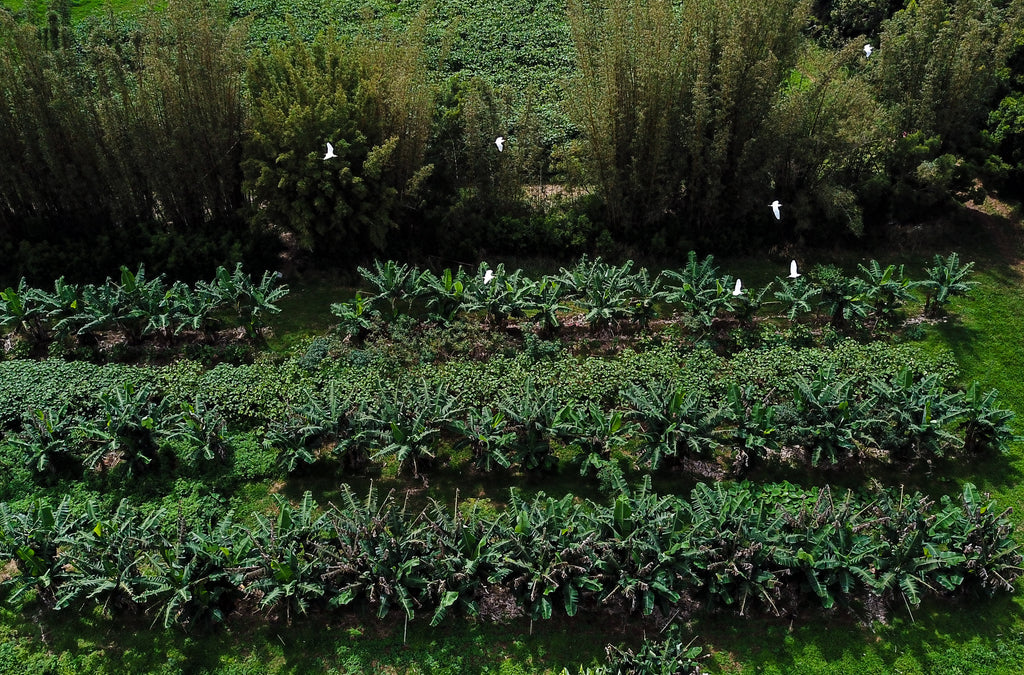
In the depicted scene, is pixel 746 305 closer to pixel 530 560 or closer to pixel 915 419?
pixel 915 419

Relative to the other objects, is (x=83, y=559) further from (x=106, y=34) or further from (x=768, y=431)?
(x=106, y=34)

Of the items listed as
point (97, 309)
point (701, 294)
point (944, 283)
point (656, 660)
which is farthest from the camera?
point (944, 283)

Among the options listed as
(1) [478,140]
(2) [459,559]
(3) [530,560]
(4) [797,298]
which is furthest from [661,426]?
(1) [478,140]

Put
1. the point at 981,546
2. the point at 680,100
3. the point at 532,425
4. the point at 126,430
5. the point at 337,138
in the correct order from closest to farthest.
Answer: the point at 981,546
the point at 532,425
the point at 126,430
the point at 337,138
the point at 680,100

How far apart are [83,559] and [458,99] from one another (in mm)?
8154

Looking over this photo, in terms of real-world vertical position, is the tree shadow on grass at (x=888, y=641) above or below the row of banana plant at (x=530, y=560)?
below

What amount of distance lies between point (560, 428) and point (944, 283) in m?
5.89

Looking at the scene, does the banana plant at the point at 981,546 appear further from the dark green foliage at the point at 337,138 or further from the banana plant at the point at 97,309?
the banana plant at the point at 97,309

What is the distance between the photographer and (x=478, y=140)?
40.0ft

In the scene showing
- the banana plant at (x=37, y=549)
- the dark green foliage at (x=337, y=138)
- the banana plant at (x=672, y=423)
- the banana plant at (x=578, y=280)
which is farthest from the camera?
the dark green foliage at (x=337, y=138)

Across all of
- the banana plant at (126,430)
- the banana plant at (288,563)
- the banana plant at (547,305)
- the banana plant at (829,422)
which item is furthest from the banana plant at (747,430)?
the banana plant at (126,430)

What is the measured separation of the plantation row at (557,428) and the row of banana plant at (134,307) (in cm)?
151

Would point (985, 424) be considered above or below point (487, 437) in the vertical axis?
below

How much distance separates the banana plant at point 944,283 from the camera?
1080 cm
